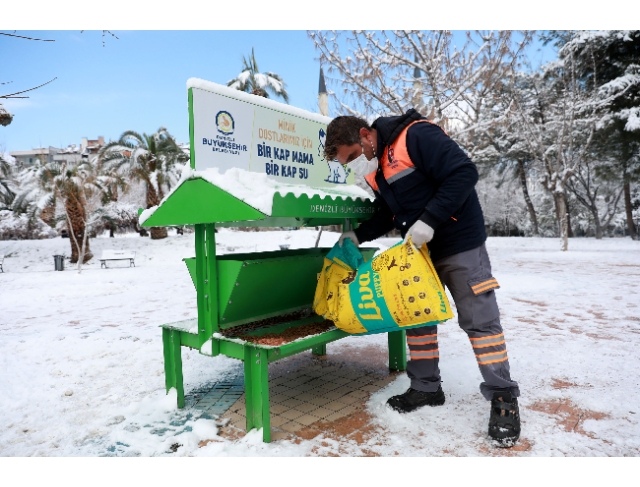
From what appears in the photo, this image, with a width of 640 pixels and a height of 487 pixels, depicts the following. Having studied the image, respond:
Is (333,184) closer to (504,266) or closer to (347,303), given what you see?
(347,303)

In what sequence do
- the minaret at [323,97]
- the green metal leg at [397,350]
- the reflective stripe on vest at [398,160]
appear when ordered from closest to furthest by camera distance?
the reflective stripe on vest at [398,160]
the green metal leg at [397,350]
the minaret at [323,97]

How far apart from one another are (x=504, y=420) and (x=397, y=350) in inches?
50.6

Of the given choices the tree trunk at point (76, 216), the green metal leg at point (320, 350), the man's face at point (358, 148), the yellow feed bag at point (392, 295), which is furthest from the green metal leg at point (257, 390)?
the tree trunk at point (76, 216)

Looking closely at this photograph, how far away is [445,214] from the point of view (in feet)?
8.32

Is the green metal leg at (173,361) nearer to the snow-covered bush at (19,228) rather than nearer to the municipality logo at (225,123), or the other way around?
the municipality logo at (225,123)

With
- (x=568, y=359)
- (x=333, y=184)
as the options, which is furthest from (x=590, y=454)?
(x=333, y=184)

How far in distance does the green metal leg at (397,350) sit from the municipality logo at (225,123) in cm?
202

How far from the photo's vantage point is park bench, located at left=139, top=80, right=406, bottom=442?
2.62 metres

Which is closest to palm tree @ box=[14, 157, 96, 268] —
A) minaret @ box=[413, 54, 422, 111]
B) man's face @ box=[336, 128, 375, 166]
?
minaret @ box=[413, 54, 422, 111]

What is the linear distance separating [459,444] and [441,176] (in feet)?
4.86

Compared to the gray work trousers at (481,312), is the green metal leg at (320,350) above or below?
below

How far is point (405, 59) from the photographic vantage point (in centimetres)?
1116

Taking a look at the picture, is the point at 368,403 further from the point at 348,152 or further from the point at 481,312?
the point at 348,152

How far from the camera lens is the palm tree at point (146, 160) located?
20703mm
